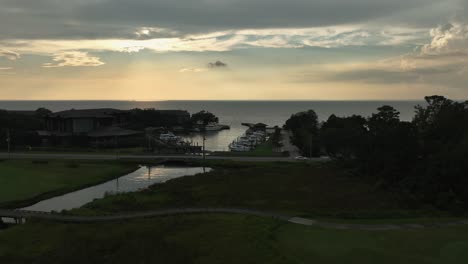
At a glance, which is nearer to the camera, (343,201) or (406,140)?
(343,201)

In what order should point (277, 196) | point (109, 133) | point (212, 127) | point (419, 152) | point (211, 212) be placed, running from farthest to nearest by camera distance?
point (212, 127)
point (109, 133)
point (419, 152)
point (277, 196)
point (211, 212)

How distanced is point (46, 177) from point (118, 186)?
383 inches

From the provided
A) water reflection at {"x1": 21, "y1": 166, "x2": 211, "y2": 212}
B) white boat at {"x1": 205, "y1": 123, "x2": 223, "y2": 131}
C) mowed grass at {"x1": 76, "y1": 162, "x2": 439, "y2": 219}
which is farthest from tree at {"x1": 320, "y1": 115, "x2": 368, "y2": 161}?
white boat at {"x1": 205, "y1": 123, "x2": 223, "y2": 131}

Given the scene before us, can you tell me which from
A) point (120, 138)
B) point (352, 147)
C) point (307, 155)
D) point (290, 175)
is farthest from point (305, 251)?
point (120, 138)

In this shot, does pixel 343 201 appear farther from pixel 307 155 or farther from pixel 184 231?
pixel 307 155

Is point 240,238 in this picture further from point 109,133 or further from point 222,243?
point 109,133

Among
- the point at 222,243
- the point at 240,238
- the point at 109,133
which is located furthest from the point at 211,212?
the point at 109,133

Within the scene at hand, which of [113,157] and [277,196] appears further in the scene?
[113,157]

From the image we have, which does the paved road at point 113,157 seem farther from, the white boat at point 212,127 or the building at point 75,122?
the white boat at point 212,127

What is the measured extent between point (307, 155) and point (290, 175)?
23213 mm

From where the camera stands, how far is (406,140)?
4988 cm

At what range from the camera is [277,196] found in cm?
4509

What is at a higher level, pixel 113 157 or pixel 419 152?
pixel 419 152

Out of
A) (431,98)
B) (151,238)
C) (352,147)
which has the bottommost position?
(151,238)
